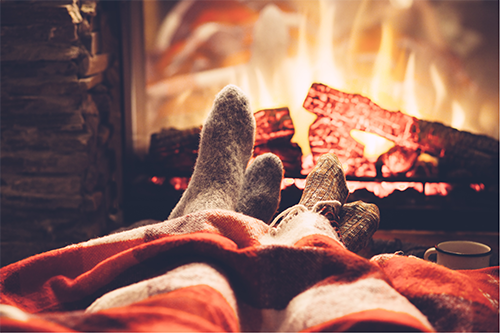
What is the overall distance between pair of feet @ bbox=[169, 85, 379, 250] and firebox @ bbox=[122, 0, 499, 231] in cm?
43

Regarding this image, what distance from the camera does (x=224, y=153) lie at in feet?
2.55

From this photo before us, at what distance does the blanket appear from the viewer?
0.27 metres

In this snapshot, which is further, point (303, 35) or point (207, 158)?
point (303, 35)

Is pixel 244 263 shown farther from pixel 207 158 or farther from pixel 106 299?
pixel 207 158

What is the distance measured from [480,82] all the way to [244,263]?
3.88 ft

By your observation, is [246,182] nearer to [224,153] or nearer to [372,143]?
[224,153]

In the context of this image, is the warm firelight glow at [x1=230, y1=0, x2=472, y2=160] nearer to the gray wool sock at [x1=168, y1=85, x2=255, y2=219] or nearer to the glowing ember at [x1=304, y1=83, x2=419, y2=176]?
the glowing ember at [x1=304, y1=83, x2=419, y2=176]

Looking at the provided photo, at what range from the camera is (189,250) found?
1.17ft

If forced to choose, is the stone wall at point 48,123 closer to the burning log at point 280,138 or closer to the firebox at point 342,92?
the firebox at point 342,92

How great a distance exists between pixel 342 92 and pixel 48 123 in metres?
0.89

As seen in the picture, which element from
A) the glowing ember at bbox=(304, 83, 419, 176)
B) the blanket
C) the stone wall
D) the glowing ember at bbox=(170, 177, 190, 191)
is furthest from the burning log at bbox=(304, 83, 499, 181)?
the blanket

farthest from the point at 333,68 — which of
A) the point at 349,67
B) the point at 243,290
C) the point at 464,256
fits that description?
the point at 243,290

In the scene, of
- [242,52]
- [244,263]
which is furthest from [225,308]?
[242,52]

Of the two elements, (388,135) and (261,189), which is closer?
(261,189)
